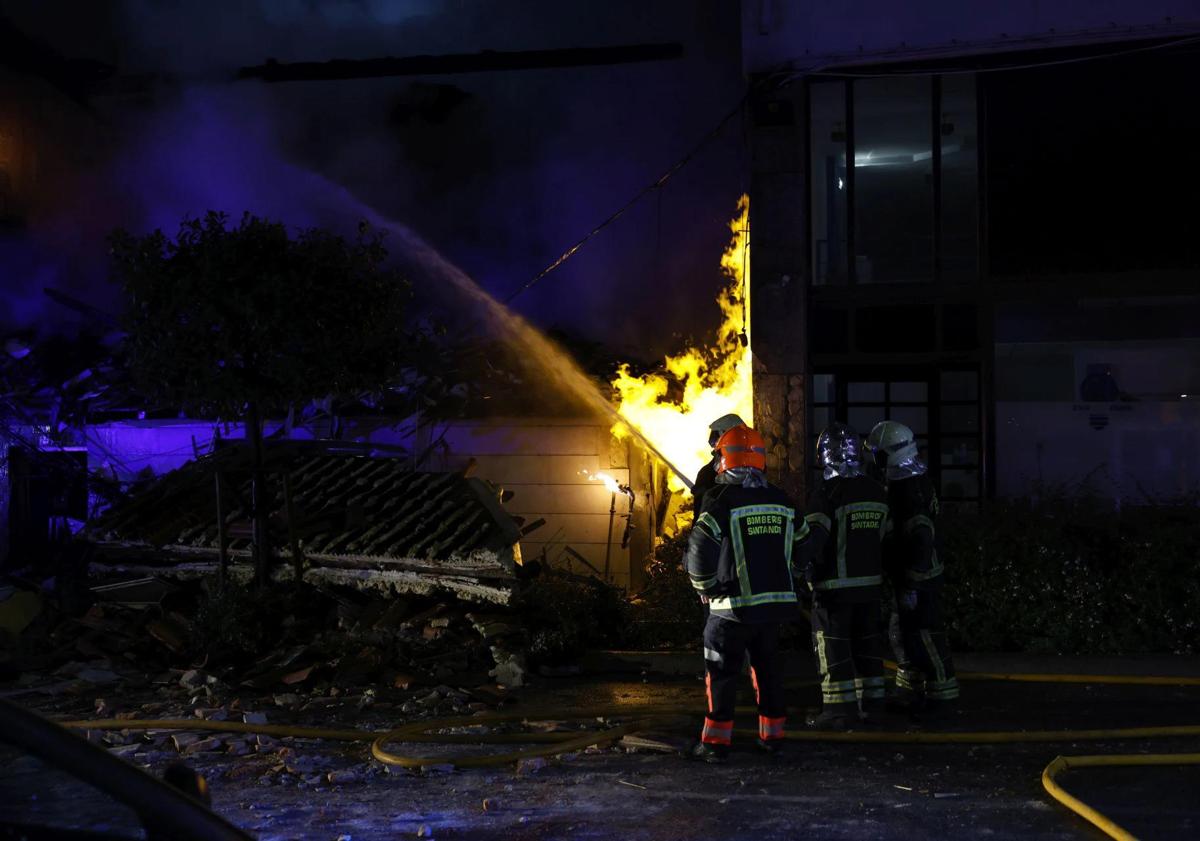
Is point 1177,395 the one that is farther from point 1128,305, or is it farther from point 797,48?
point 797,48

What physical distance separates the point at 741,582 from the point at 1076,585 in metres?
3.89

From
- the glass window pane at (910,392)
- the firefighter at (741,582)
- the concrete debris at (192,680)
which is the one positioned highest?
the glass window pane at (910,392)

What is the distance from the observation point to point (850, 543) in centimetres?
739

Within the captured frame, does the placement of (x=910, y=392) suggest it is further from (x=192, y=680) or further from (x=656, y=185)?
(x=192, y=680)

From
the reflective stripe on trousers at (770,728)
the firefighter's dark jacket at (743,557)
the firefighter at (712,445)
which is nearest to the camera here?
the firefighter's dark jacket at (743,557)

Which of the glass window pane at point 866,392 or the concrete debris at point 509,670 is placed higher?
the glass window pane at point 866,392

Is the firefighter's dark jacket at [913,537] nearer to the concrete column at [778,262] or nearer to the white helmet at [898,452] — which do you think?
the white helmet at [898,452]

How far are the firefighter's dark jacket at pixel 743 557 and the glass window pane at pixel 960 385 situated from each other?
613cm

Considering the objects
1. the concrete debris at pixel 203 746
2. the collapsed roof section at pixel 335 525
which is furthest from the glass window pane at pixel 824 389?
the concrete debris at pixel 203 746

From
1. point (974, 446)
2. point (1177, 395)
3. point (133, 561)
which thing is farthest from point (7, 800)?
point (1177, 395)

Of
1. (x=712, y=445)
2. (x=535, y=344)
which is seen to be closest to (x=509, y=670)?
(x=712, y=445)

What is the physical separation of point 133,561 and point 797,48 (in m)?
8.18

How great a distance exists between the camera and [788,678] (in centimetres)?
859

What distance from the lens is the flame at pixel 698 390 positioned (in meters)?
12.8
